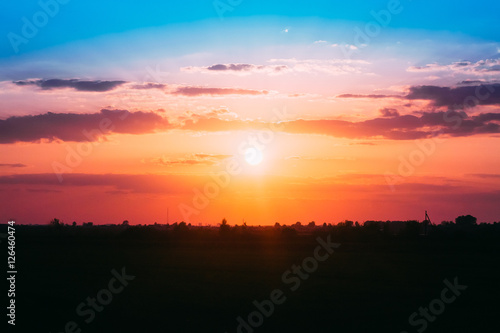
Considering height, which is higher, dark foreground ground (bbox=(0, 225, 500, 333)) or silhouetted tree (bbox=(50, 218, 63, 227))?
silhouetted tree (bbox=(50, 218, 63, 227))

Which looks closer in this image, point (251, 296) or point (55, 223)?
point (251, 296)

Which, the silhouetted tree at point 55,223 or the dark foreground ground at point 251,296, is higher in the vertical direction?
the silhouetted tree at point 55,223

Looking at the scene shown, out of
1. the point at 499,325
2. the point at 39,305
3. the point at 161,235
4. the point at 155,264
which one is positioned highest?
the point at 161,235

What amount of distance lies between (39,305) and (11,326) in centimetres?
295

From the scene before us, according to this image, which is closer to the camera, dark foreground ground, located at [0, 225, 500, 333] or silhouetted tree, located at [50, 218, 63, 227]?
dark foreground ground, located at [0, 225, 500, 333]

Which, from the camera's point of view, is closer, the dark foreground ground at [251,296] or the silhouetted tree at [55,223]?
the dark foreground ground at [251,296]

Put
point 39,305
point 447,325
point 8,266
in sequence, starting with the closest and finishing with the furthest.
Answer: point 447,325 < point 39,305 < point 8,266

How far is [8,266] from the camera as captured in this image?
97.8 ft

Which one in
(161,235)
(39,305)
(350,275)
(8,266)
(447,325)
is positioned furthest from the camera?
(161,235)

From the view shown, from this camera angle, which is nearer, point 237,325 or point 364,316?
point 237,325

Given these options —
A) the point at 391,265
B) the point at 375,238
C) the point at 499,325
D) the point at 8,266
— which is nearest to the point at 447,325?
the point at 499,325

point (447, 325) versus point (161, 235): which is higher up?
point (161, 235)

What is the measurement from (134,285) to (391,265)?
15416 millimetres

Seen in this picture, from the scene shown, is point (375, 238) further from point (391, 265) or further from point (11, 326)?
point (11, 326)
